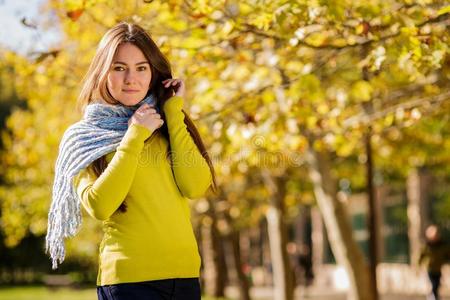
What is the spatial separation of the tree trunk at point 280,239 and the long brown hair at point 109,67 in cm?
1093

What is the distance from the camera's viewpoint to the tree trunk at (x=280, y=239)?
48.1ft

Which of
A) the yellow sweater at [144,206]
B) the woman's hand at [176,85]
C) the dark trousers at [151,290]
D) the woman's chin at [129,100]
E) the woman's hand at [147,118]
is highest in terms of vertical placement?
the woman's hand at [176,85]

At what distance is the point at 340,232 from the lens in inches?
494

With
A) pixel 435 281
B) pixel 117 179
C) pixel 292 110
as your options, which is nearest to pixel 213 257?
pixel 435 281

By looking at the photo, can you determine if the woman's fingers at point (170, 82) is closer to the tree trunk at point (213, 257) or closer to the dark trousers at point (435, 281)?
the dark trousers at point (435, 281)

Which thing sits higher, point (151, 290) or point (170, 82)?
point (170, 82)

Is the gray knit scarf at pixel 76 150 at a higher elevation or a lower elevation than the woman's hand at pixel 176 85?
lower

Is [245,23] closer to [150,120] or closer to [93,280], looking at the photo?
[150,120]

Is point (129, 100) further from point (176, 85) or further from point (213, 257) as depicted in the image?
point (213, 257)

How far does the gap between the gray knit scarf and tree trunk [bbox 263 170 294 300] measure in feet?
36.2

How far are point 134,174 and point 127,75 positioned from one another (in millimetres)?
450

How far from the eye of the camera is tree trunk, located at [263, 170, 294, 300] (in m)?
14.7

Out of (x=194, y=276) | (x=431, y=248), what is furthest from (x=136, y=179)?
(x=431, y=248)

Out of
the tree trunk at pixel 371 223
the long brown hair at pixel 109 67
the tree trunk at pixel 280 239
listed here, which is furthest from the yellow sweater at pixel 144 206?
the tree trunk at pixel 280 239
